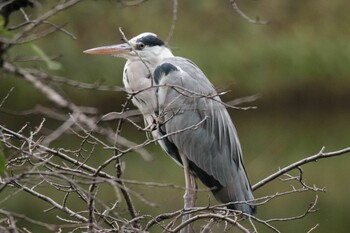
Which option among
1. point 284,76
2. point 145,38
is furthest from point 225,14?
point 145,38

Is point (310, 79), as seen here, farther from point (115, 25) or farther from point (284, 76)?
point (115, 25)

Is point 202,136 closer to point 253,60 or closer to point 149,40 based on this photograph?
point 149,40

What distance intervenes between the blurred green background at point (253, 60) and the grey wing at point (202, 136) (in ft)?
19.3

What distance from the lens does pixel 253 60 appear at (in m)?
13.9

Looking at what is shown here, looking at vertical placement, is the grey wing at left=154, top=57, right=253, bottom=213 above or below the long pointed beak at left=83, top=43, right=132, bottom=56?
below

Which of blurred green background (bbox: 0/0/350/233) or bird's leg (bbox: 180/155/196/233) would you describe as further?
blurred green background (bbox: 0/0/350/233)

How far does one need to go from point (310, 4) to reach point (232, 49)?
7.81ft

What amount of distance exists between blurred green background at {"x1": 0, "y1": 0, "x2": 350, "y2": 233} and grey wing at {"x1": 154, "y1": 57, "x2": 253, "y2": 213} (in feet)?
19.3

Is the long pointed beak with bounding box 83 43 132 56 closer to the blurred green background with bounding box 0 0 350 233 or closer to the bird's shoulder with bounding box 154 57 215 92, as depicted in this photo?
the bird's shoulder with bounding box 154 57 215 92

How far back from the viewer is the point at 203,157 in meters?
4.42

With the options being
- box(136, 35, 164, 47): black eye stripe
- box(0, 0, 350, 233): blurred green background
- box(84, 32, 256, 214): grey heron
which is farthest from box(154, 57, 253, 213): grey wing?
box(0, 0, 350, 233): blurred green background

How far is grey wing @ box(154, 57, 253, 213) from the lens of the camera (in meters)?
4.30

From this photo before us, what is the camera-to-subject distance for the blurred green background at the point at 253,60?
11922 mm

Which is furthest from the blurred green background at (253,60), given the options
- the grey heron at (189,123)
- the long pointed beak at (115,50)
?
the long pointed beak at (115,50)
